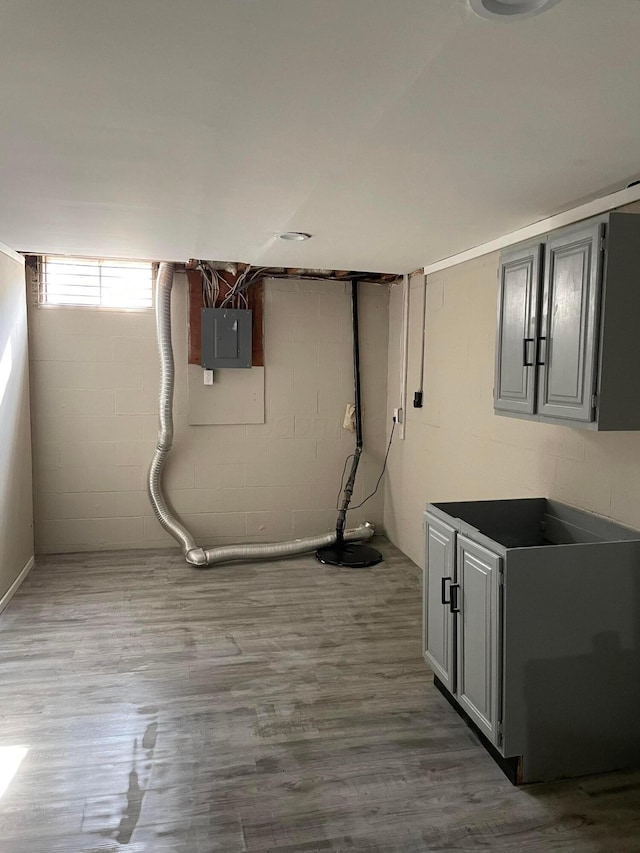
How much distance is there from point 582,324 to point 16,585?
3844 mm

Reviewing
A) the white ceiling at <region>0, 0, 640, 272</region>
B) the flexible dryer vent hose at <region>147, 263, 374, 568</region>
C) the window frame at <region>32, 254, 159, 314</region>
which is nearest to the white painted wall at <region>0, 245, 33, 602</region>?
the window frame at <region>32, 254, 159, 314</region>

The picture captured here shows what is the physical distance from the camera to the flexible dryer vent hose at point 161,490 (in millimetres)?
4641

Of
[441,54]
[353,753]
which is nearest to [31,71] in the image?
[441,54]

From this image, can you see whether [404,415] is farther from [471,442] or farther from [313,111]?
[313,111]

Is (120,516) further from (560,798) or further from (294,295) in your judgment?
(560,798)

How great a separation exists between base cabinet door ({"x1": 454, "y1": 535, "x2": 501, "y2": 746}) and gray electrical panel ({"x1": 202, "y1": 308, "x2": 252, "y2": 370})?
2861 millimetres

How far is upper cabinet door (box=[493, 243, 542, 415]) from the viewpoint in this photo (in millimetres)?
2506

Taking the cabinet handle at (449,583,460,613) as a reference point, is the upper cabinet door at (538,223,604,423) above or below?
above

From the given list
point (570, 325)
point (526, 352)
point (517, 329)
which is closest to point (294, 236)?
point (517, 329)

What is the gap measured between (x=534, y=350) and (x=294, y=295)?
9.53 ft

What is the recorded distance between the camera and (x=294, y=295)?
5.08m

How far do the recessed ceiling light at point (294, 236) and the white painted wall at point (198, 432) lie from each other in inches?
58.9

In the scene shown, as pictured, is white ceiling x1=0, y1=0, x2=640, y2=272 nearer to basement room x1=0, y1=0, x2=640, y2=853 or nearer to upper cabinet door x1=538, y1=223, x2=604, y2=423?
basement room x1=0, y1=0, x2=640, y2=853

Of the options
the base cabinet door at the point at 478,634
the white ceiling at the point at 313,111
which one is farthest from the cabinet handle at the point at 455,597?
the white ceiling at the point at 313,111
